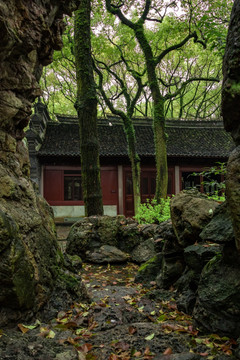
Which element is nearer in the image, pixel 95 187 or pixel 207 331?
pixel 207 331

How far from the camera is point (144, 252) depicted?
6121mm

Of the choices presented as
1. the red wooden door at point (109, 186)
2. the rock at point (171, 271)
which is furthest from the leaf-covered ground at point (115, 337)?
the red wooden door at point (109, 186)

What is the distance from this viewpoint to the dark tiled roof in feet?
50.3

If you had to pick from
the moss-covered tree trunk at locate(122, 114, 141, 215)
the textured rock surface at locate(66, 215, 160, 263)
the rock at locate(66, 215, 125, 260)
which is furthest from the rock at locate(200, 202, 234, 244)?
the moss-covered tree trunk at locate(122, 114, 141, 215)

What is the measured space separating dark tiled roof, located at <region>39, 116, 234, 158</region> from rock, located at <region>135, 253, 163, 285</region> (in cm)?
1046

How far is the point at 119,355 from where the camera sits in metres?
2.12

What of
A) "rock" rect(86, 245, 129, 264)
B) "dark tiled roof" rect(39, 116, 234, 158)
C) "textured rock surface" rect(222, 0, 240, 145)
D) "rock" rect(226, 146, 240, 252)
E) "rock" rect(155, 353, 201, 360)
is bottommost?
"rock" rect(86, 245, 129, 264)

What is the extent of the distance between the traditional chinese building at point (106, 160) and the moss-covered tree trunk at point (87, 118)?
7082 millimetres

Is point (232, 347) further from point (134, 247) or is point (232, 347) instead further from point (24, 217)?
point (134, 247)

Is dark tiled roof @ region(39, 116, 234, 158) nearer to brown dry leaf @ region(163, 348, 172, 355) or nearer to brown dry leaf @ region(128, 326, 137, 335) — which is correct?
brown dry leaf @ region(128, 326, 137, 335)

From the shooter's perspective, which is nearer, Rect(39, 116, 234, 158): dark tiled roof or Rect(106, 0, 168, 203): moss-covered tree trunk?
Rect(106, 0, 168, 203): moss-covered tree trunk

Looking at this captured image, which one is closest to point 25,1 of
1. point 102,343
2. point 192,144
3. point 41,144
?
point 102,343

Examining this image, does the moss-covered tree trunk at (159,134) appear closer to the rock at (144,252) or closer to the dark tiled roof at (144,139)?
the dark tiled roof at (144,139)

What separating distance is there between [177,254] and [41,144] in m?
12.6
